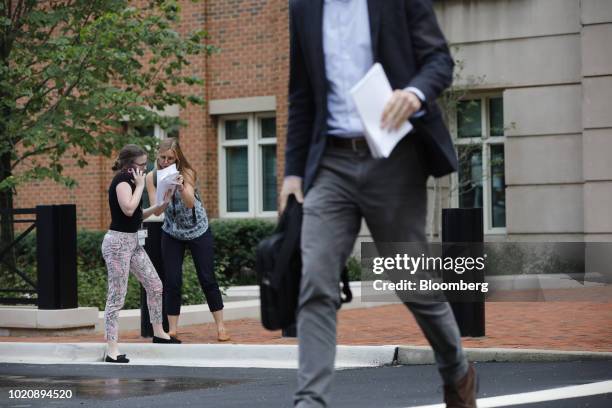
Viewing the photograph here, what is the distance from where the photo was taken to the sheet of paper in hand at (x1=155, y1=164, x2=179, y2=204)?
10.3m

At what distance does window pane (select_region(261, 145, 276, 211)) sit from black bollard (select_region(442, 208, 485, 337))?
10.5 metres

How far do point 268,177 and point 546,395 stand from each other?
45.2 feet

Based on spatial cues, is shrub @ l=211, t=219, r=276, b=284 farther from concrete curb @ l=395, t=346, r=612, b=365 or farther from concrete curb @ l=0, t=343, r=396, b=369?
concrete curb @ l=395, t=346, r=612, b=365

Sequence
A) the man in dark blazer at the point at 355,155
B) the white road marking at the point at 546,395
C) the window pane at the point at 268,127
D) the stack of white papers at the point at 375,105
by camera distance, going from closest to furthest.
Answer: the stack of white papers at the point at 375,105 < the man in dark blazer at the point at 355,155 < the white road marking at the point at 546,395 < the window pane at the point at 268,127

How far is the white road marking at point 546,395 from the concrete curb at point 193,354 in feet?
7.26

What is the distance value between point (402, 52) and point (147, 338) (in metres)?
6.98

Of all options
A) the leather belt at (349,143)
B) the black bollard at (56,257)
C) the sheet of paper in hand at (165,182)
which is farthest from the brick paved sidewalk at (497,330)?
the leather belt at (349,143)

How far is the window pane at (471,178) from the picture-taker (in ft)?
60.3

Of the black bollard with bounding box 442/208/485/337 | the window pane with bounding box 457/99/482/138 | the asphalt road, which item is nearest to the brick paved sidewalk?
the black bollard with bounding box 442/208/485/337

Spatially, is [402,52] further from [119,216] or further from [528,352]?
[119,216]

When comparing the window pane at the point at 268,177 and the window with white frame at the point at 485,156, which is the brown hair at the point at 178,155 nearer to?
the window with white frame at the point at 485,156

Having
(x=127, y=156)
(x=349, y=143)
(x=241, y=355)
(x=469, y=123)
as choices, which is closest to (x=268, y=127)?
(x=469, y=123)

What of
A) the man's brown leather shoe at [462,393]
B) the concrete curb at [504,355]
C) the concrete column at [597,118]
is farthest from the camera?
the concrete column at [597,118]

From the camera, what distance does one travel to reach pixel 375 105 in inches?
178
